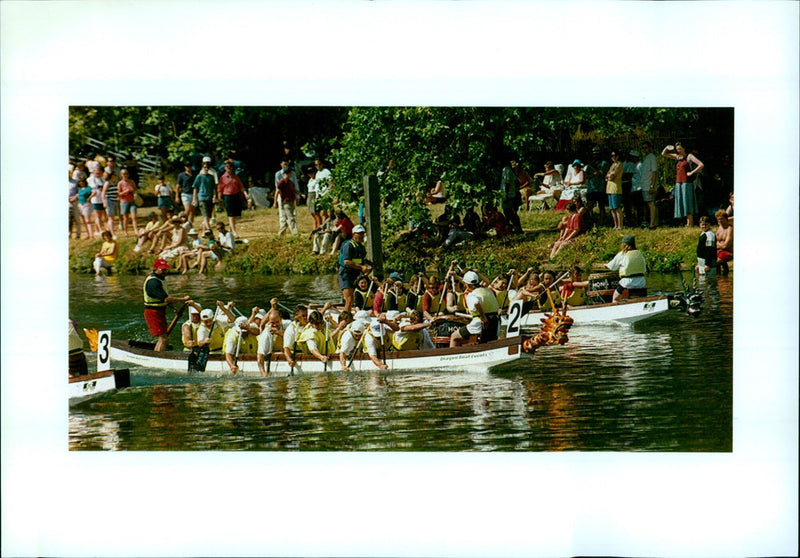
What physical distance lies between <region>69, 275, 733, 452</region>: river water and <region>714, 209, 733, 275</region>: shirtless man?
0.40 ft

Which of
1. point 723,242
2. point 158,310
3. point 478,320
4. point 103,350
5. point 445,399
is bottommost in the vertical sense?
point 445,399

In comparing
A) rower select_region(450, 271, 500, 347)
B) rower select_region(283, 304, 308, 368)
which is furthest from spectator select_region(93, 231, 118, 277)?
rower select_region(450, 271, 500, 347)

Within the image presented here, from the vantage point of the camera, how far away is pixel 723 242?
27.2ft

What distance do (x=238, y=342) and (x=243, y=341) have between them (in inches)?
1.7

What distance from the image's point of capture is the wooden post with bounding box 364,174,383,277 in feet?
28.2

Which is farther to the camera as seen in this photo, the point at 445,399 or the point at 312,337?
the point at 312,337

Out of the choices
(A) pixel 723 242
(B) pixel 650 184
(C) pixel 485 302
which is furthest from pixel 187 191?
(A) pixel 723 242

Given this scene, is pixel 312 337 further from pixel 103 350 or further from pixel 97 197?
pixel 97 197

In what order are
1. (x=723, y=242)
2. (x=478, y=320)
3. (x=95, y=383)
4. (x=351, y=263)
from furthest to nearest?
(x=351, y=263) → (x=478, y=320) → (x=95, y=383) → (x=723, y=242)

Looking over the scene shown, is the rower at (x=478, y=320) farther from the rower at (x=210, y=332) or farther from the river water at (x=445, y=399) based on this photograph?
the rower at (x=210, y=332)

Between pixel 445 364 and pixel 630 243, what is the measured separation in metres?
1.85

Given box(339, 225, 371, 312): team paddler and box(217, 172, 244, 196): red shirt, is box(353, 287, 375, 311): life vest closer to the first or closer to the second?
box(339, 225, 371, 312): team paddler

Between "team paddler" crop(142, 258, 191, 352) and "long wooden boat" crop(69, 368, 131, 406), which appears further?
"team paddler" crop(142, 258, 191, 352)
